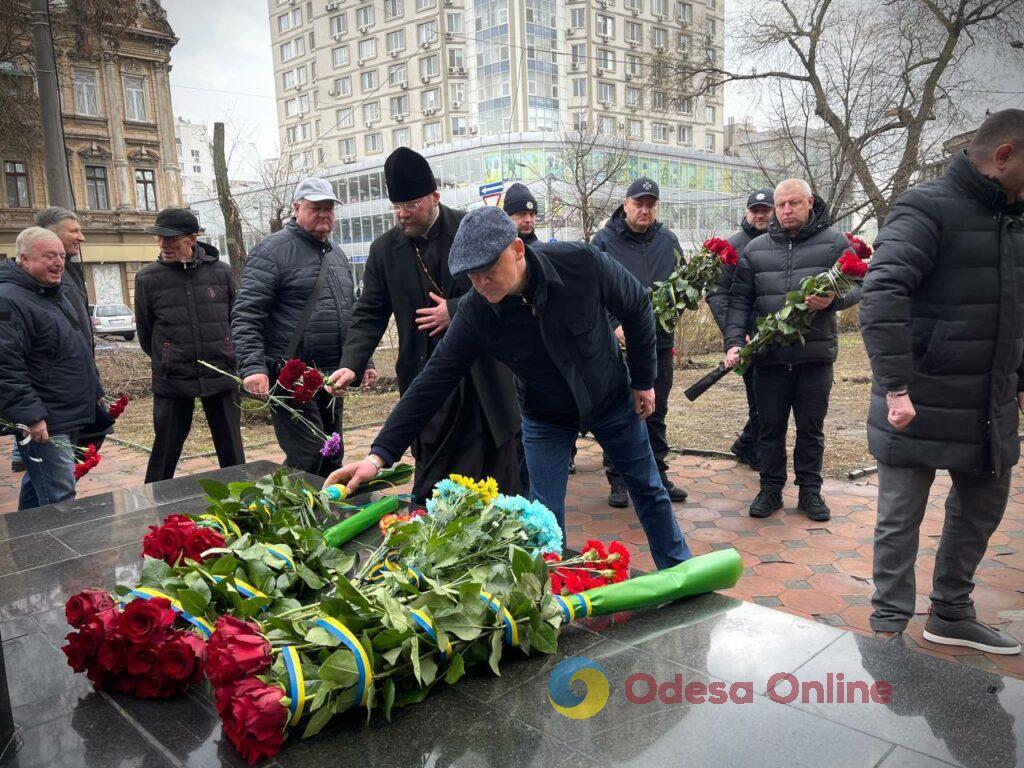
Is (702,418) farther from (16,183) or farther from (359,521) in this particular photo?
(16,183)

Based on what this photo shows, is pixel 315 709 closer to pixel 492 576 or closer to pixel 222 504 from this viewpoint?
pixel 492 576

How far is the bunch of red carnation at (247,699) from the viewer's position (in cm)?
138

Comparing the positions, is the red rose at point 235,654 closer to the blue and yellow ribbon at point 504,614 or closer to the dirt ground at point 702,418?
the blue and yellow ribbon at point 504,614

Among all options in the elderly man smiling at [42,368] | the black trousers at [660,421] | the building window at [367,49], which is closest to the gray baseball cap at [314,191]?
the elderly man smiling at [42,368]

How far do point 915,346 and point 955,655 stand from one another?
115 centimetres

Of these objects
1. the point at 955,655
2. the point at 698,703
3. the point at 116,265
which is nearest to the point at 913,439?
the point at 955,655

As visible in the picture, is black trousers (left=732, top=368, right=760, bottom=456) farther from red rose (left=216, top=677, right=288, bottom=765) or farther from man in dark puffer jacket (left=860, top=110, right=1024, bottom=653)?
red rose (left=216, top=677, right=288, bottom=765)

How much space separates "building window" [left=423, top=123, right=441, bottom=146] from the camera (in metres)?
46.6

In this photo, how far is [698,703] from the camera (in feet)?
5.29

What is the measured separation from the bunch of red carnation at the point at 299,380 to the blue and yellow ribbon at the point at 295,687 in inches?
75.0

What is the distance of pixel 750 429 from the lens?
18.2ft

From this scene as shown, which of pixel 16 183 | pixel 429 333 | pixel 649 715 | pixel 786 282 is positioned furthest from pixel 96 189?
pixel 649 715

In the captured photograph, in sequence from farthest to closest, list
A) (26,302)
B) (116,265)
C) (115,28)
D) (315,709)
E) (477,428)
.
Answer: (116,265) < (115,28) < (26,302) < (477,428) < (315,709)

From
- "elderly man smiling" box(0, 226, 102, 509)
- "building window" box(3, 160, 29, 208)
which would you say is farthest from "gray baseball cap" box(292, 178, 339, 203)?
"building window" box(3, 160, 29, 208)
